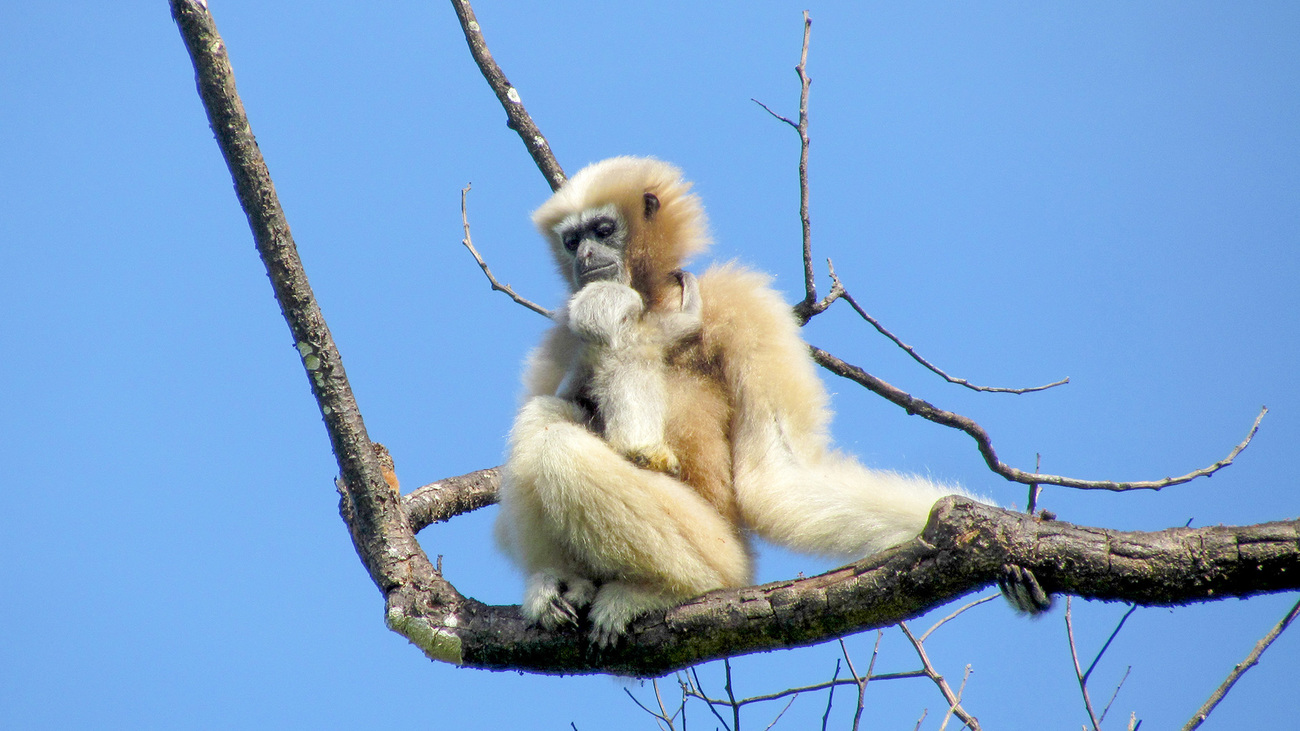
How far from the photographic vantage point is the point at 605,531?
3.68m

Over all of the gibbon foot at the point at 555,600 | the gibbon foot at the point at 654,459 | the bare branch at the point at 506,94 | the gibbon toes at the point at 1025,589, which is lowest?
the gibbon toes at the point at 1025,589

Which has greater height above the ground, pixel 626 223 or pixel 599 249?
pixel 626 223

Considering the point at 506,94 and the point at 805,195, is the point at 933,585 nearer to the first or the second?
the point at 805,195

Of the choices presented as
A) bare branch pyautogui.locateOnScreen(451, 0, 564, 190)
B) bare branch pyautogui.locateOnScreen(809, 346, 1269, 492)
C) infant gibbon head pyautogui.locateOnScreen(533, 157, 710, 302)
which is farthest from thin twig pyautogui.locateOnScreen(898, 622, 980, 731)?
bare branch pyautogui.locateOnScreen(451, 0, 564, 190)

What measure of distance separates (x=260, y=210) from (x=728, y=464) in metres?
2.28

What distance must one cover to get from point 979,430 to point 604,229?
226 cm

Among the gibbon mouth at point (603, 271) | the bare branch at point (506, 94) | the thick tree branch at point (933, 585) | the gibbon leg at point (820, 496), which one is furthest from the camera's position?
the bare branch at point (506, 94)

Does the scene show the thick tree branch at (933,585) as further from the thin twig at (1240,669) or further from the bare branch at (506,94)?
the bare branch at (506,94)

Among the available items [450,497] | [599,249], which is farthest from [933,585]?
[450,497]

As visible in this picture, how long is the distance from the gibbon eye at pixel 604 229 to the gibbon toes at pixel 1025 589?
110 inches

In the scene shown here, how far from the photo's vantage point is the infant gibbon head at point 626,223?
193 inches

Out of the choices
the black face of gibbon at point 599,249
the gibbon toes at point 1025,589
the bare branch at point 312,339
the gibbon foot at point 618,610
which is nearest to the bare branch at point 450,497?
the bare branch at point 312,339

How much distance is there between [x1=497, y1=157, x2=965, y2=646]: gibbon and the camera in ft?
12.0

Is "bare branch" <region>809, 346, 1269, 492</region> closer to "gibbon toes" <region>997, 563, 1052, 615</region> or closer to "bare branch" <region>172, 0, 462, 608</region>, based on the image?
"gibbon toes" <region>997, 563, 1052, 615</region>
